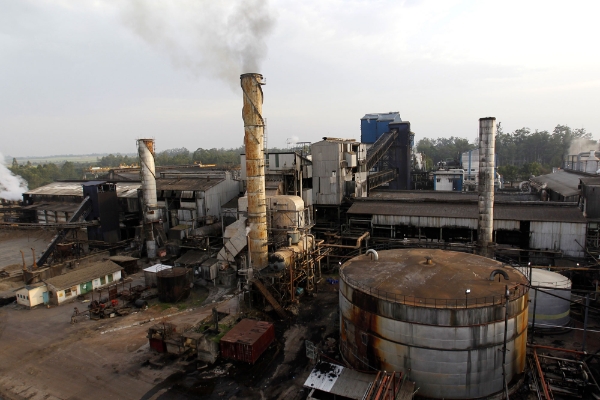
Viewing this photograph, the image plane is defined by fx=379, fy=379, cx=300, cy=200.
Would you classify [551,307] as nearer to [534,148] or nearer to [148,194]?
[148,194]

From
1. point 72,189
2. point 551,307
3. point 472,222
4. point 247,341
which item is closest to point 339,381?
point 247,341

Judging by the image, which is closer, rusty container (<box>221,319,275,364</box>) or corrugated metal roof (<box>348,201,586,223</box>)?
rusty container (<box>221,319,275,364</box>)

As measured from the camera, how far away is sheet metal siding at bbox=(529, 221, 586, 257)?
30.6 metres

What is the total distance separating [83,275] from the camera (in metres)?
33.8

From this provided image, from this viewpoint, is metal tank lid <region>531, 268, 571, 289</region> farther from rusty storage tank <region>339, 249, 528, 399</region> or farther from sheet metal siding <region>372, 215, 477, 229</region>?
sheet metal siding <region>372, 215, 477, 229</region>

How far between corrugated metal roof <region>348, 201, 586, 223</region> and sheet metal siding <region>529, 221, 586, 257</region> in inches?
19.2

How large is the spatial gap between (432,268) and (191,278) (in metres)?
21.9

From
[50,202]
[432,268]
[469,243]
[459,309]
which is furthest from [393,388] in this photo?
[50,202]

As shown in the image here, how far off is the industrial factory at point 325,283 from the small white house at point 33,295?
0.11 meters

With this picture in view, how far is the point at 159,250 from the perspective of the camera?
4159cm

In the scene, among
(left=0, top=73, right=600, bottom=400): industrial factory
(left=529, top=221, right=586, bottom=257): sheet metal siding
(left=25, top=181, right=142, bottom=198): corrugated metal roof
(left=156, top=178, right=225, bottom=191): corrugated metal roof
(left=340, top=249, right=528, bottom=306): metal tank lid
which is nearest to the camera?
(left=0, top=73, right=600, bottom=400): industrial factory

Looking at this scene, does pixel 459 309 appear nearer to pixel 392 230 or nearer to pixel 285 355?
pixel 285 355

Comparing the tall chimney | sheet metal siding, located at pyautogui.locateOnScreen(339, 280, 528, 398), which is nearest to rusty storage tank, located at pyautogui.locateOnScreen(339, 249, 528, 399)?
sheet metal siding, located at pyautogui.locateOnScreen(339, 280, 528, 398)

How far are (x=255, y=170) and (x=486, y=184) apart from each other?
18.9 metres
